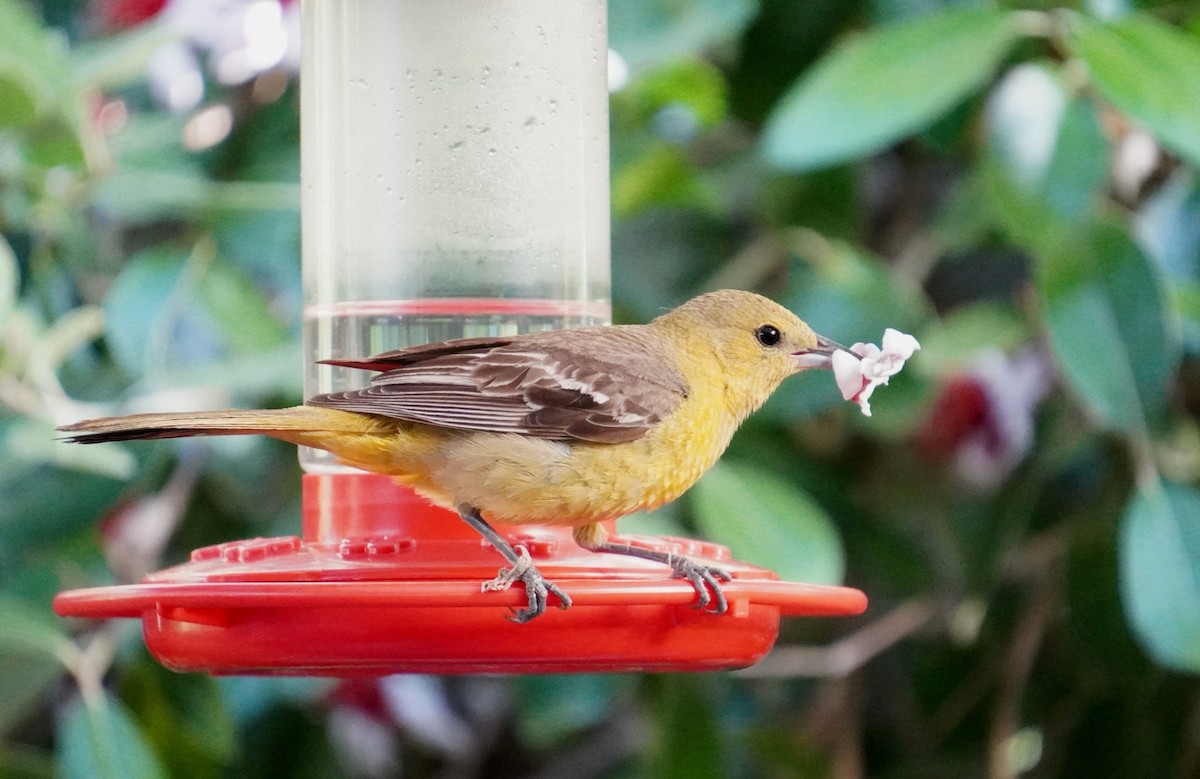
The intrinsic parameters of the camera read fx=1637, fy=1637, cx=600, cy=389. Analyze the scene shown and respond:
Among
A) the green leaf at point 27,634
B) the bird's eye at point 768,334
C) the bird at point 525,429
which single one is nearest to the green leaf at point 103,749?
the green leaf at point 27,634

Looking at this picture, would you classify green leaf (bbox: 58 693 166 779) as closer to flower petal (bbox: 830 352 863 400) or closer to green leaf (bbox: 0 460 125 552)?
green leaf (bbox: 0 460 125 552)

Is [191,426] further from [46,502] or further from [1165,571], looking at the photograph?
[1165,571]

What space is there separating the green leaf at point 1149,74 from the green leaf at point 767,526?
1324mm

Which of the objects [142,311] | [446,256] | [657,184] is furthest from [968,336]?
[142,311]

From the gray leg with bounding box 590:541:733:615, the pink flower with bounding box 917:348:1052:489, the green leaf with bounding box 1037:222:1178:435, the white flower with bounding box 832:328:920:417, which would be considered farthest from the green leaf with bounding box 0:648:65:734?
the pink flower with bounding box 917:348:1052:489

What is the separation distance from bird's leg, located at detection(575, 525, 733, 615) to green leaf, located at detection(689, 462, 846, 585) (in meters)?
0.74

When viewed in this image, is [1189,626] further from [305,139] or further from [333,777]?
[333,777]

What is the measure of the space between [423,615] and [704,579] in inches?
20.2

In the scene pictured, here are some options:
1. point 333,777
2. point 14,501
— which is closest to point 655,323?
point 14,501

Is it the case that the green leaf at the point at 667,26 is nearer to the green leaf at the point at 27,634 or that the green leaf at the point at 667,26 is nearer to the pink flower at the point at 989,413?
the pink flower at the point at 989,413

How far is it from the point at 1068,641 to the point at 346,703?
2630 mm

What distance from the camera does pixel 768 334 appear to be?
371cm

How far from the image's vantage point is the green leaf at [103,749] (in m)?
4.11

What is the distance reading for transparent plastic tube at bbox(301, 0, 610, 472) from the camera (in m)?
3.69
